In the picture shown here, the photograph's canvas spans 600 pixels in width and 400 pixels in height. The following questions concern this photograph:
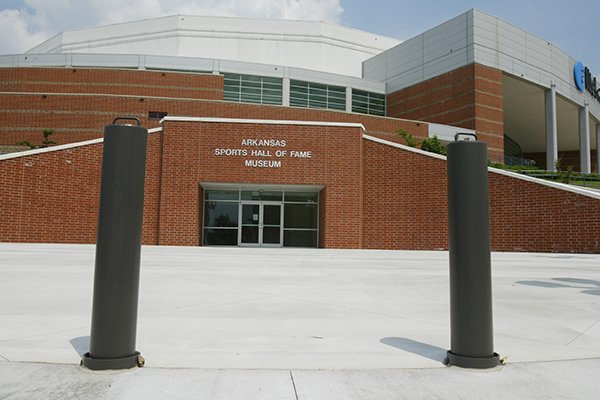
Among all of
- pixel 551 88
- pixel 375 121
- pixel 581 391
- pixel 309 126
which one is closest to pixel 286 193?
pixel 309 126

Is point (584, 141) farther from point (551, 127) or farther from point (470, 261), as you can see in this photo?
point (470, 261)

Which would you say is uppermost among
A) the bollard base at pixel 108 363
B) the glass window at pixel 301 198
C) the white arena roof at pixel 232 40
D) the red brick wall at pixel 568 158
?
the white arena roof at pixel 232 40

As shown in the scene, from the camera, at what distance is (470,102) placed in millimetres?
37406

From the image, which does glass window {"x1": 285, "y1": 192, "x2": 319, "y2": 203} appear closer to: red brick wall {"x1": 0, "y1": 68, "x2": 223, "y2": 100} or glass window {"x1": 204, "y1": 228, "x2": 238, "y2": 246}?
glass window {"x1": 204, "y1": 228, "x2": 238, "y2": 246}

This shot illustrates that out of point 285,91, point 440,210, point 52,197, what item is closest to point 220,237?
point 52,197

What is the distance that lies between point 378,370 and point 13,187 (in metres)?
17.1

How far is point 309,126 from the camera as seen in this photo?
19.1m

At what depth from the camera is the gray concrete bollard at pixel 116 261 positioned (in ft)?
10.3

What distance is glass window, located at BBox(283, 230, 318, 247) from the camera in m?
20.9

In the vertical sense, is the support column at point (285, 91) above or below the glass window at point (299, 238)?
above

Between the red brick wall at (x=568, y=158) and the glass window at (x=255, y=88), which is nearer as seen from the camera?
the glass window at (x=255, y=88)

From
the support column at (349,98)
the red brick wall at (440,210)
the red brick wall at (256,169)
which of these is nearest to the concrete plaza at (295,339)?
the red brick wall at (440,210)

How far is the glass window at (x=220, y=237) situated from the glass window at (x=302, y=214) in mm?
2392

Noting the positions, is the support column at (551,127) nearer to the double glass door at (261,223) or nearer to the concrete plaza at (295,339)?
the double glass door at (261,223)
